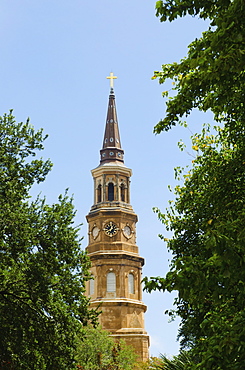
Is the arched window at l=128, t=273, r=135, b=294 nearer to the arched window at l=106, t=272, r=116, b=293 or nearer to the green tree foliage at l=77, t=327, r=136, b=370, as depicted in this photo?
the arched window at l=106, t=272, r=116, b=293

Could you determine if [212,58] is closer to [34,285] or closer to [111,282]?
[34,285]

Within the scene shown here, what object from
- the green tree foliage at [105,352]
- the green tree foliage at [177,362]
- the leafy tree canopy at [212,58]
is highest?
the green tree foliage at [105,352]

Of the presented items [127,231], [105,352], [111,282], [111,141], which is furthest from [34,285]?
[111,141]

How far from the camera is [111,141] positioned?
74.5m

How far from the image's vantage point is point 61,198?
861 inches

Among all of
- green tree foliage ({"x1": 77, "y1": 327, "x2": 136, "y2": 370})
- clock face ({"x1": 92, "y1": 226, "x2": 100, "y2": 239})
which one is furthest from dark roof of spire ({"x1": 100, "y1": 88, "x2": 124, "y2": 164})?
green tree foliage ({"x1": 77, "y1": 327, "x2": 136, "y2": 370})

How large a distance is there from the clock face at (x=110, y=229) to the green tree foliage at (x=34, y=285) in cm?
4685

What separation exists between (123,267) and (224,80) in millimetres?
56888

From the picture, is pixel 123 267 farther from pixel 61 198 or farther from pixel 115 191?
pixel 61 198

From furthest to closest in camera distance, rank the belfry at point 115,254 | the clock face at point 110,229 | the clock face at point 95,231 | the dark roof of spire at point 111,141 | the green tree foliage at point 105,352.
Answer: the dark roof of spire at point 111,141 < the clock face at point 95,231 < the clock face at point 110,229 < the belfry at point 115,254 < the green tree foliage at point 105,352

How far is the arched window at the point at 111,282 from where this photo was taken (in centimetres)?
6360

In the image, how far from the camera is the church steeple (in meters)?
73.4

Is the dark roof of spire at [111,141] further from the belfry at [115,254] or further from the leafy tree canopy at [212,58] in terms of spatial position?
the leafy tree canopy at [212,58]

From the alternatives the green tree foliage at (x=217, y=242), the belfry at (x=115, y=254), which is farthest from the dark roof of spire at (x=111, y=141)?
the green tree foliage at (x=217, y=242)
